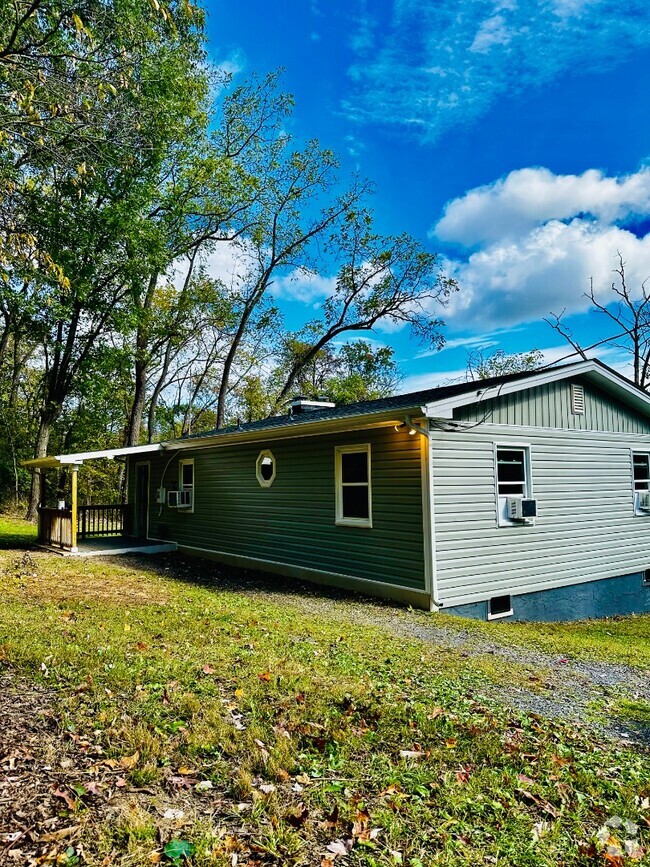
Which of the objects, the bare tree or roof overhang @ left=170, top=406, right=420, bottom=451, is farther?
the bare tree

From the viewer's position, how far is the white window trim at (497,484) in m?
8.95

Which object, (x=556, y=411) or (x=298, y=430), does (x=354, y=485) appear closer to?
(x=298, y=430)

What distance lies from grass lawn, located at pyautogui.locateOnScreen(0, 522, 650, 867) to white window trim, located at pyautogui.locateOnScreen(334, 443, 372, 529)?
3482 millimetres

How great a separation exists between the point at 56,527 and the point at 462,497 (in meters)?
10.2

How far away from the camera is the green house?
8.22 m

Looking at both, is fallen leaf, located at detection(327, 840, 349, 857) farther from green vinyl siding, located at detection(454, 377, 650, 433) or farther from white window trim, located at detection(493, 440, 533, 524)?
white window trim, located at detection(493, 440, 533, 524)

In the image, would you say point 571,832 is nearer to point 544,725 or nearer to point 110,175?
point 544,725

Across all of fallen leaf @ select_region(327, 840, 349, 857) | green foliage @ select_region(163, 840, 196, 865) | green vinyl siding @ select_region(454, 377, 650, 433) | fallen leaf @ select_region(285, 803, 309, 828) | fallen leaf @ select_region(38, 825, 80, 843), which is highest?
green vinyl siding @ select_region(454, 377, 650, 433)

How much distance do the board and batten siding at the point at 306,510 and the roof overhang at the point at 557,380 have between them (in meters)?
0.69

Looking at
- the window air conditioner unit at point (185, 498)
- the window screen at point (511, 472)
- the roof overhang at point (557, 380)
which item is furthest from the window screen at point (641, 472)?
the window air conditioner unit at point (185, 498)

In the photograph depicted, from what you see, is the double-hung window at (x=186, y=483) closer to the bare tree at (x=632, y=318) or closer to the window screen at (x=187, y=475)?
the window screen at (x=187, y=475)

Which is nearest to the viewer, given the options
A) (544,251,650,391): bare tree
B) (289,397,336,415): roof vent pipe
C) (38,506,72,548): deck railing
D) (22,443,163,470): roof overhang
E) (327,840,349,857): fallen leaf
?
(327,840,349,857): fallen leaf

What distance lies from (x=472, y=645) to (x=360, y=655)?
1.53 m

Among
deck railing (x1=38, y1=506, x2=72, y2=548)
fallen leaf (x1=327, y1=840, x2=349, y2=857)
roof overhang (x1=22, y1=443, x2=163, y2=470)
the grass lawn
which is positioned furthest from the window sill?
deck railing (x1=38, y1=506, x2=72, y2=548)
